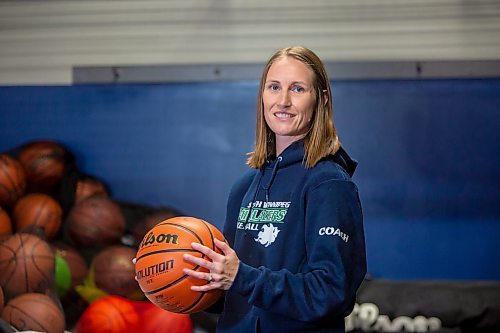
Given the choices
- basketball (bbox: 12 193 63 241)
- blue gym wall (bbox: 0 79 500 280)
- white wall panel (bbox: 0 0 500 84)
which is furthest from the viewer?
white wall panel (bbox: 0 0 500 84)

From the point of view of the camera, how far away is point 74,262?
179 inches

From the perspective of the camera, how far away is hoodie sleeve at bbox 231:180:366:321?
2053 mm

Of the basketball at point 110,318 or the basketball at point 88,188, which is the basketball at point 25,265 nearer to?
the basketball at point 110,318

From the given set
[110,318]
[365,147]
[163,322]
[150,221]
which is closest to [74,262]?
[150,221]

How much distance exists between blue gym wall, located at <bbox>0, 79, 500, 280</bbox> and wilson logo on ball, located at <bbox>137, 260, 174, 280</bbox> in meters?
2.71

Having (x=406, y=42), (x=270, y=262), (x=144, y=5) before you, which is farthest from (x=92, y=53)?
(x=270, y=262)

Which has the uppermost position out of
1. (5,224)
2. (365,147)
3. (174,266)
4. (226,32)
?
(226,32)

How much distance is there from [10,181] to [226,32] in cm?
177

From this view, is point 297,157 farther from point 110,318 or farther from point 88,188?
point 88,188

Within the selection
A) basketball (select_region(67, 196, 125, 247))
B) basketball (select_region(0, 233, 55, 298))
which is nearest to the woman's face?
basketball (select_region(0, 233, 55, 298))

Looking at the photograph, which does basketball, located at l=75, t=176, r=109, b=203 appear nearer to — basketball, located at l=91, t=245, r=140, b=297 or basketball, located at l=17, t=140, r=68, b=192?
basketball, located at l=17, t=140, r=68, b=192

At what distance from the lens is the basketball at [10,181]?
4648 millimetres

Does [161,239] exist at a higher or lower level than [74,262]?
higher

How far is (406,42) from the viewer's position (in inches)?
198
